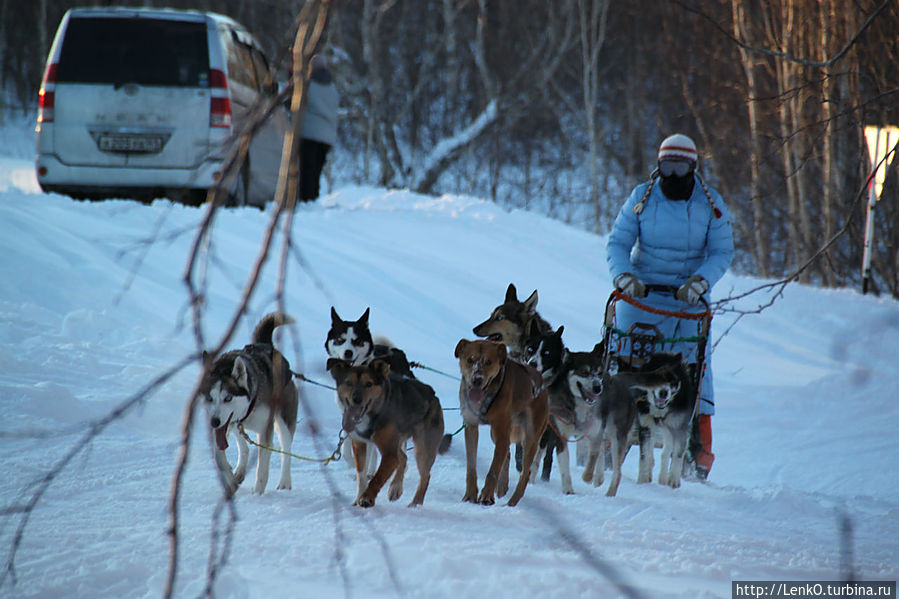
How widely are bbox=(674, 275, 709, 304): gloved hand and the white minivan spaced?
210 inches

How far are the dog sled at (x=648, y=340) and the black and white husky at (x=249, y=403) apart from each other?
1848mm


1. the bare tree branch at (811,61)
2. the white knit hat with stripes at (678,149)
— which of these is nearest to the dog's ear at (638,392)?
the white knit hat with stripes at (678,149)

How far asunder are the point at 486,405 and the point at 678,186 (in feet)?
6.90

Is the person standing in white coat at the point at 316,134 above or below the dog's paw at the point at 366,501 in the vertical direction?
above

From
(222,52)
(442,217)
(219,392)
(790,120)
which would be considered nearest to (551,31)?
(790,120)

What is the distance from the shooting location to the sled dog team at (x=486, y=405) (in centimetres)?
439

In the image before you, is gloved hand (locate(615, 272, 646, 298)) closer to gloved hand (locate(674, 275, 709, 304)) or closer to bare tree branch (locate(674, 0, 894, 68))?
gloved hand (locate(674, 275, 709, 304))

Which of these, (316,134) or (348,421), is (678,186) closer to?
(348,421)

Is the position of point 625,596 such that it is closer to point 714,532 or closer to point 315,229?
point 714,532

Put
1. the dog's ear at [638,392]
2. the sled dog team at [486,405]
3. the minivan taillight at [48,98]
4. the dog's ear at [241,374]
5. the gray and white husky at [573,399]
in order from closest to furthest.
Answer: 1. the sled dog team at [486,405]
2. the dog's ear at [241,374]
3. the gray and white husky at [573,399]
4. the dog's ear at [638,392]
5. the minivan taillight at [48,98]

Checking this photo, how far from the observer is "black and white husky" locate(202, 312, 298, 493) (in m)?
4.41

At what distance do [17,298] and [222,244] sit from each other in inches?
97.1

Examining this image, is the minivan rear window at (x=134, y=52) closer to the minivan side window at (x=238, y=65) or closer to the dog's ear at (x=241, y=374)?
the minivan side window at (x=238, y=65)

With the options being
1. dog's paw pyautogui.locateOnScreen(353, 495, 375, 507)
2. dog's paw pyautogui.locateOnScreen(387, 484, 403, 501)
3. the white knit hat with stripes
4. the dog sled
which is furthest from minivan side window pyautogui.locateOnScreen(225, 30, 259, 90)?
dog's paw pyautogui.locateOnScreen(353, 495, 375, 507)
